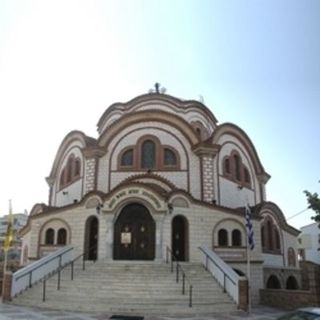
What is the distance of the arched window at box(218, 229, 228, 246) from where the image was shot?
23.7 m

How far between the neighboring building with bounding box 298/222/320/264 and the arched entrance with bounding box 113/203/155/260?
99.8 feet

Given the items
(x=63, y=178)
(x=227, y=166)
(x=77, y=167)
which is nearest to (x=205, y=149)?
(x=227, y=166)

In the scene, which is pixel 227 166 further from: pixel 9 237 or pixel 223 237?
pixel 9 237

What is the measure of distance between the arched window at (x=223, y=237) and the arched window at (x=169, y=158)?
525 centimetres

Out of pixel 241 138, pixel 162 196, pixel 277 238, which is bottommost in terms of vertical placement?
pixel 277 238

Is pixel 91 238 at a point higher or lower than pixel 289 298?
higher

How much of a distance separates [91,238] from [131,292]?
22.5ft

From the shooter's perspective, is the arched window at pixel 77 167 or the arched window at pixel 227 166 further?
the arched window at pixel 77 167

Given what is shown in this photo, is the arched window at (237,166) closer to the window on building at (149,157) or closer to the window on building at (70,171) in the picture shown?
the window on building at (149,157)

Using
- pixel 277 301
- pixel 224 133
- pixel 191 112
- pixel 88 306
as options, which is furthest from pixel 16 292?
pixel 191 112

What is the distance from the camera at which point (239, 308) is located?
56.1ft

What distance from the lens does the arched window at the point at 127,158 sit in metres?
26.8

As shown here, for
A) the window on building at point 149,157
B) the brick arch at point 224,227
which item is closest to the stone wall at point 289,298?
the brick arch at point 224,227

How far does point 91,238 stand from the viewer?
78.5 feet
